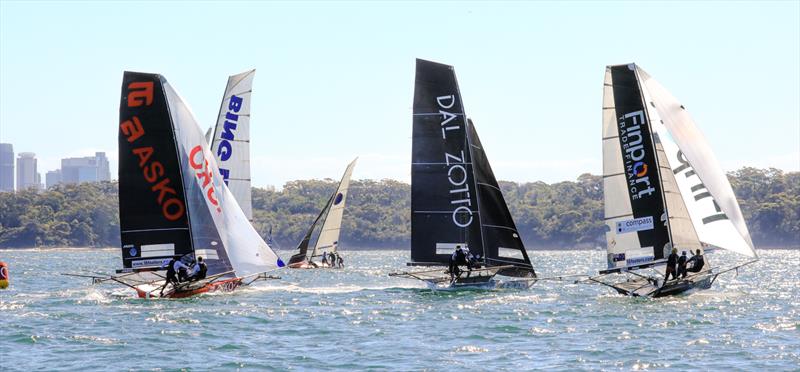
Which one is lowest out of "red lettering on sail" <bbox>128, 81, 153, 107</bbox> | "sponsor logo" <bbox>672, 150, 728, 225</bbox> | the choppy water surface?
the choppy water surface

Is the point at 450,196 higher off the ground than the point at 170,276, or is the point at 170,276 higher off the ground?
the point at 450,196

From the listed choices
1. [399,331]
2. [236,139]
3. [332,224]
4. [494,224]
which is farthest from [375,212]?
[399,331]

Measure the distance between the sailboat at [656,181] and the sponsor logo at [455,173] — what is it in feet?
14.4

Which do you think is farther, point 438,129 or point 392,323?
point 438,129

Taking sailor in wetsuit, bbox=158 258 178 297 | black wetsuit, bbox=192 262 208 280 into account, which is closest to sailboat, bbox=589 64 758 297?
black wetsuit, bbox=192 262 208 280

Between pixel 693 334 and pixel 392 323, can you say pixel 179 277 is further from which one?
pixel 693 334

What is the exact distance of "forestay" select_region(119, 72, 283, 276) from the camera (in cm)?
3080

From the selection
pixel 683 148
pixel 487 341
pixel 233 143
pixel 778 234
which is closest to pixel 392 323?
pixel 487 341

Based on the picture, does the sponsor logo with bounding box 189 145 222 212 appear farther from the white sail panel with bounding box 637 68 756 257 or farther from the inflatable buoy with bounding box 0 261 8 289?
the white sail panel with bounding box 637 68 756 257

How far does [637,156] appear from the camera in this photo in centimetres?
3170

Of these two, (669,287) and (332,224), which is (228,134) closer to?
(669,287)

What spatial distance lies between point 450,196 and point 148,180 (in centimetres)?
862

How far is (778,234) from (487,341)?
447ft

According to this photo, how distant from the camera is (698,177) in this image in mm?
31656
